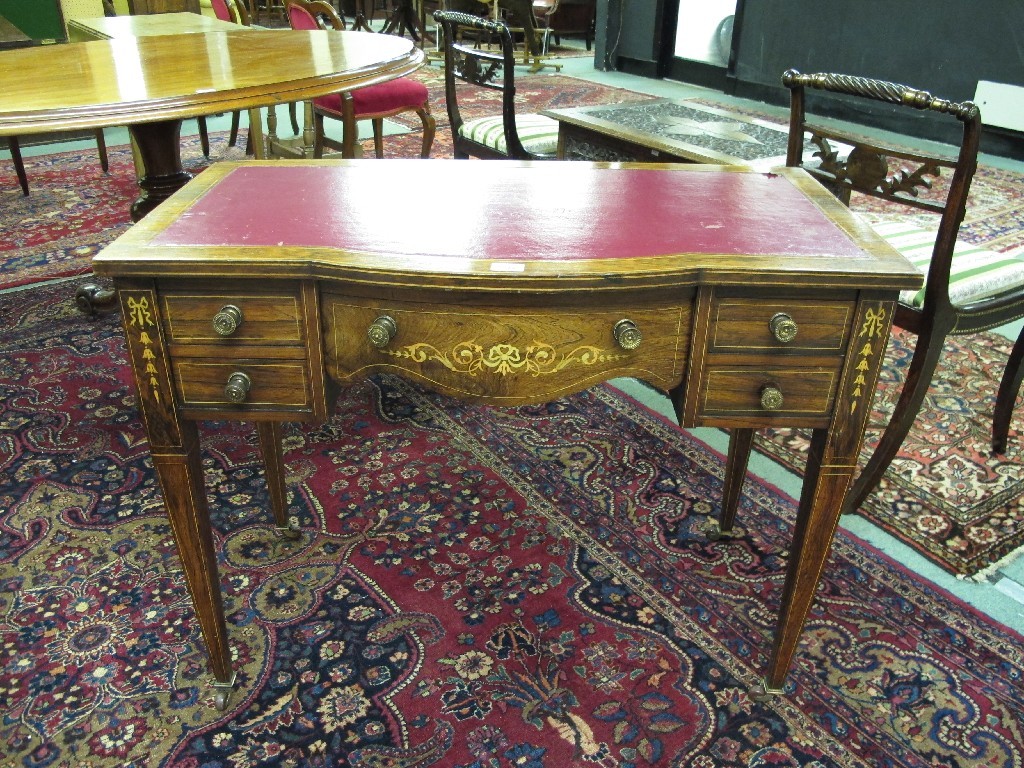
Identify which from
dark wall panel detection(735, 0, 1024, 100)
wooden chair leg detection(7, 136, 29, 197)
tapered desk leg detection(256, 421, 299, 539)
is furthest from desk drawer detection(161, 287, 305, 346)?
dark wall panel detection(735, 0, 1024, 100)

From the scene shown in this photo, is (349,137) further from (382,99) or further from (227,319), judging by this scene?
(227,319)

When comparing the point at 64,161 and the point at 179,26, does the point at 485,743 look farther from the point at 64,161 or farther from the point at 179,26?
the point at 64,161

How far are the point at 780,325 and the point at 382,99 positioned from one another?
11.0 ft

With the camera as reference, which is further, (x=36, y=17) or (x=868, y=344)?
(x=36, y=17)

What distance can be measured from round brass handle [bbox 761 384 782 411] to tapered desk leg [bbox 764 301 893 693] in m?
0.10

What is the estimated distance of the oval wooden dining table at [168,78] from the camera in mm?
1933

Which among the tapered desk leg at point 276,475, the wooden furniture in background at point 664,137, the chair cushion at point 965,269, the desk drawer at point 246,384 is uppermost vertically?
the wooden furniture in background at point 664,137

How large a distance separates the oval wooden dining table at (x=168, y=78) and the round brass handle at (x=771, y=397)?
1.59m

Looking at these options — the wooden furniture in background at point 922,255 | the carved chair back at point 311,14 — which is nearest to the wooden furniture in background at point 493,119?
the carved chair back at point 311,14

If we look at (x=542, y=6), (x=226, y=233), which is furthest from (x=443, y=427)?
(x=542, y=6)

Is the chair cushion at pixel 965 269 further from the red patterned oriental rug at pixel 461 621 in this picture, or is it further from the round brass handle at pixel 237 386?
the round brass handle at pixel 237 386

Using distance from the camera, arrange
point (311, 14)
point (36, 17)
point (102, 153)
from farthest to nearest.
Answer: point (36, 17) < point (102, 153) < point (311, 14)

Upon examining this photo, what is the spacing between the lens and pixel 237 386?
50.2 inches

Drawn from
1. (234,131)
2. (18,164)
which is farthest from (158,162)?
(234,131)
